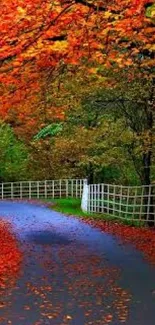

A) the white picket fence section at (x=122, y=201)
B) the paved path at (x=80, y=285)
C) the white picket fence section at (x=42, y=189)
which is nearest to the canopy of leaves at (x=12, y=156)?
the white picket fence section at (x=42, y=189)

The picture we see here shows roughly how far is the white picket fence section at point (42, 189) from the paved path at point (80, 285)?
1000 inches

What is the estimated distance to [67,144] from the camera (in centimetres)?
3247

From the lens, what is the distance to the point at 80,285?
10.6 metres

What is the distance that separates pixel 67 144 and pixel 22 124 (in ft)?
50.1

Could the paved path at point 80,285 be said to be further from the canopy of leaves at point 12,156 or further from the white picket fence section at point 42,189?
the canopy of leaves at point 12,156

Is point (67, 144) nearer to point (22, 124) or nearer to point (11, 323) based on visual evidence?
point (22, 124)

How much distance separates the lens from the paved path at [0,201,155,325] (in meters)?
8.33

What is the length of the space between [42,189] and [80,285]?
35496 millimetres

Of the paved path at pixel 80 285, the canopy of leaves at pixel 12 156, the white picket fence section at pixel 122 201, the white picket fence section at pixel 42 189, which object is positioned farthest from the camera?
the canopy of leaves at pixel 12 156

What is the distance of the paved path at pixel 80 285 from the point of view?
8.33 metres

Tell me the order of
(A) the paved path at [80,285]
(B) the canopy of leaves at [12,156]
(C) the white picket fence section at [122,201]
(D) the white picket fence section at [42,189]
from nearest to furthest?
1. (A) the paved path at [80,285]
2. (C) the white picket fence section at [122,201]
3. (D) the white picket fence section at [42,189]
4. (B) the canopy of leaves at [12,156]

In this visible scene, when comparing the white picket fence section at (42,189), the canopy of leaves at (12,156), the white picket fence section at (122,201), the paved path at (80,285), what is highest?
the paved path at (80,285)

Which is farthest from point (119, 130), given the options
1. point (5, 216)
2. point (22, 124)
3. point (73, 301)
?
point (22, 124)

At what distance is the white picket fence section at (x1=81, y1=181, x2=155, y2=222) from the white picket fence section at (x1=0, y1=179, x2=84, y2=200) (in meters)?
12.5
